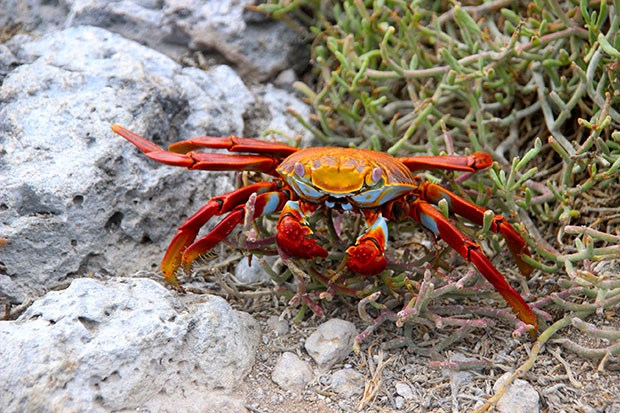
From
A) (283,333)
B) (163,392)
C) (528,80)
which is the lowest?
(283,333)

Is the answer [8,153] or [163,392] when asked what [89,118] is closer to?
[8,153]

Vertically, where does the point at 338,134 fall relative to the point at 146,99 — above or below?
below

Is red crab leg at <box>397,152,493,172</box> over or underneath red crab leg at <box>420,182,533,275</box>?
over

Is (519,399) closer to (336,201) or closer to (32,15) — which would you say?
(336,201)

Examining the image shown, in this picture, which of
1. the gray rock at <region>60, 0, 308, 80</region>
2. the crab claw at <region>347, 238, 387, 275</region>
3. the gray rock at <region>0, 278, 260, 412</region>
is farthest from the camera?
the gray rock at <region>60, 0, 308, 80</region>

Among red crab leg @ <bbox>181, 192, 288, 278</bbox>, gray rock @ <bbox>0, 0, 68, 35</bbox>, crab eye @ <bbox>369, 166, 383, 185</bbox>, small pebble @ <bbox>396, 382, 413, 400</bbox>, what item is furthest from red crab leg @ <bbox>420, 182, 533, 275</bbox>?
gray rock @ <bbox>0, 0, 68, 35</bbox>

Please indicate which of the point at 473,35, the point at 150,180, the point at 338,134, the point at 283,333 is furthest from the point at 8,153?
the point at 473,35

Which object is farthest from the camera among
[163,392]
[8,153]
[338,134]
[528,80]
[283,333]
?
[338,134]

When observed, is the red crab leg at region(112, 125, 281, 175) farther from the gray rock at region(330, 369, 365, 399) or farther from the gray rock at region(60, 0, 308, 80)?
the gray rock at region(60, 0, 308, 80)
